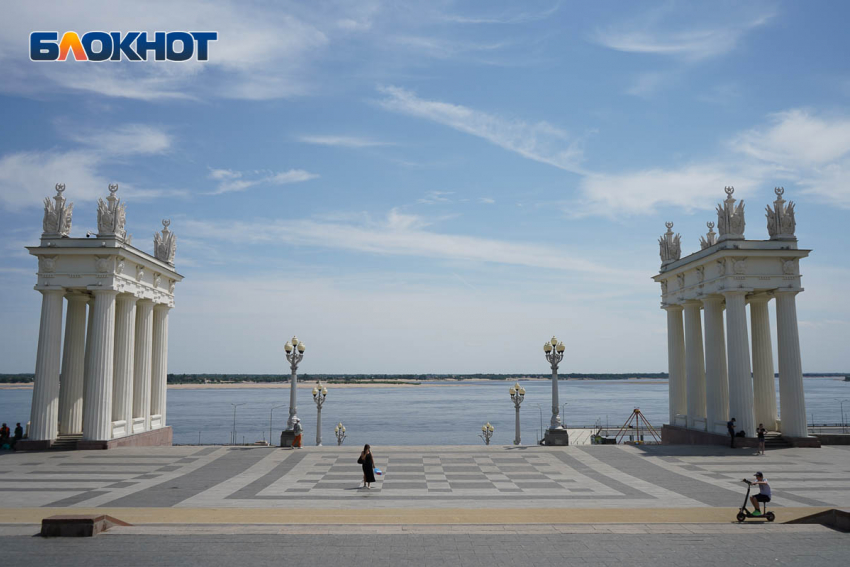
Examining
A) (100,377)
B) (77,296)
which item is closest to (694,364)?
(100,377)

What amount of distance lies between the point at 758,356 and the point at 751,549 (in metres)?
23.4

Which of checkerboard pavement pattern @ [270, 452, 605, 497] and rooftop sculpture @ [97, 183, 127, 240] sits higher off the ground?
rooftop sculpture @ [97, 183, 127, 240]

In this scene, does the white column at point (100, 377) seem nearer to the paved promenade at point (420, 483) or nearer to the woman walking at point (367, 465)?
the paved promenade at point (420, 483)

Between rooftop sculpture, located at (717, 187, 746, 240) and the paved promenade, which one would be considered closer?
the paved promenade

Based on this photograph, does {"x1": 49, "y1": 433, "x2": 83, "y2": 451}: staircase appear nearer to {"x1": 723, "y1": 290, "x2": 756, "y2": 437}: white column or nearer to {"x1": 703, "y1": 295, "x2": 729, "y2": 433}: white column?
{"x1": 723, "y1": 290, "x2": 756, "y2": 437}: white column

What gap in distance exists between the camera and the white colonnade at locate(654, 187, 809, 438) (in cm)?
3023

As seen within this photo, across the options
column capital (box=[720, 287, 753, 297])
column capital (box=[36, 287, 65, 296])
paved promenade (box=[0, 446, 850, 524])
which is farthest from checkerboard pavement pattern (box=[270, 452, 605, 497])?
column capital (box=[36, 287, 65, 296])

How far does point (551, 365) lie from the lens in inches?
1264

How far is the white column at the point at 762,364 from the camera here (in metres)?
32.9

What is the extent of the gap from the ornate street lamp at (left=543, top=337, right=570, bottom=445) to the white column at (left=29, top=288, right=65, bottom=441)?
22.3m

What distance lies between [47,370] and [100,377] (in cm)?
236

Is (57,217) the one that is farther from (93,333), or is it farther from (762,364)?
(762,364)

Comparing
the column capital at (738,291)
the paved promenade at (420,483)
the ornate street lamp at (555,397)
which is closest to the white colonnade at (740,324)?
the column capital at (738,291)

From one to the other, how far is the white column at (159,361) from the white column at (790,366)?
3145 cm
